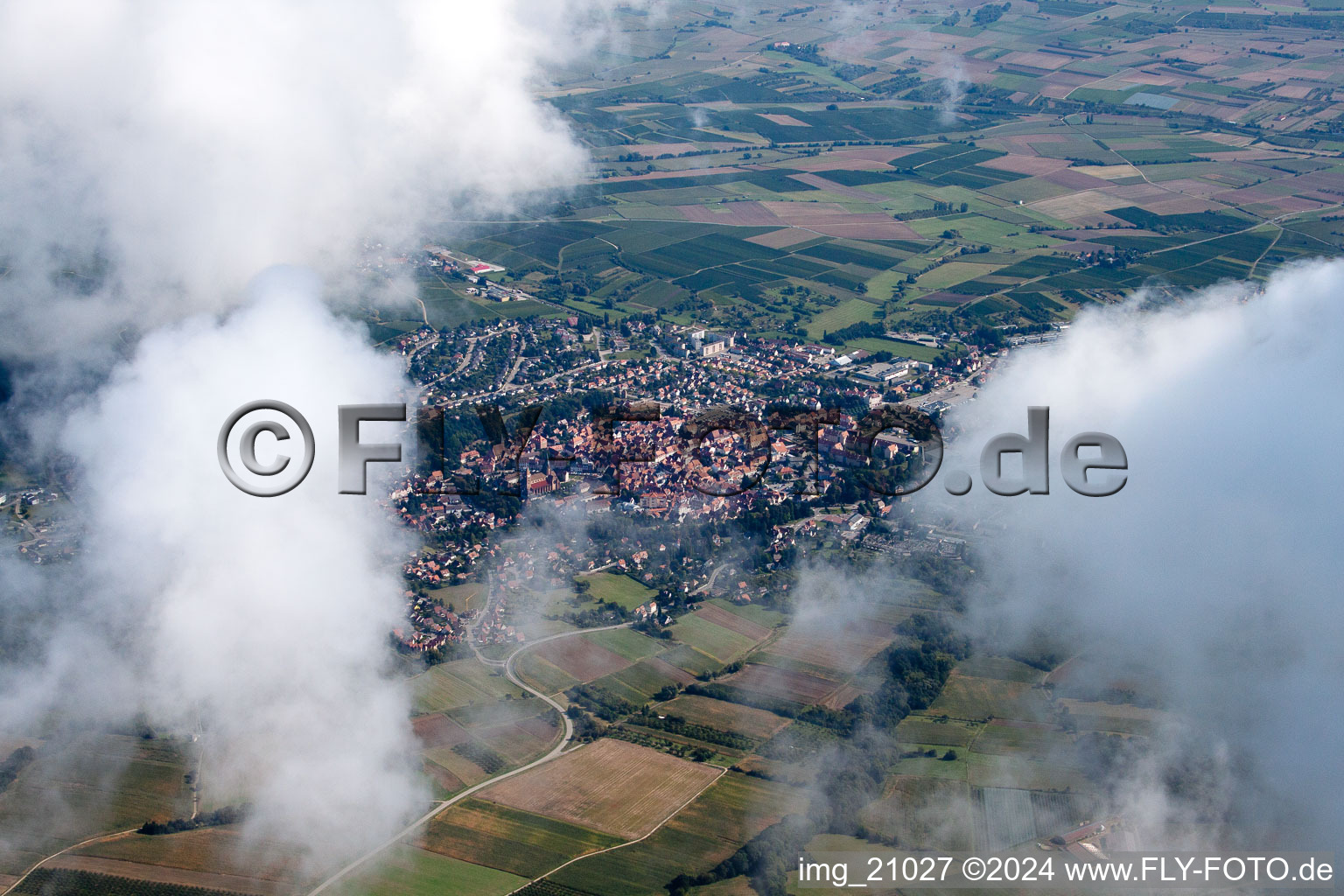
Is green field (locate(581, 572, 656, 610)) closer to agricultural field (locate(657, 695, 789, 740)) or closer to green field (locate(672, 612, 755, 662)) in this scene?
green field (locate(672, 612, 755, 662))

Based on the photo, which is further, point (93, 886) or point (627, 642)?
point (627, 642)

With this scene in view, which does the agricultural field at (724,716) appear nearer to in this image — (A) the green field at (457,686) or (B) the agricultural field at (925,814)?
(B) the agricultural field at (925,814)

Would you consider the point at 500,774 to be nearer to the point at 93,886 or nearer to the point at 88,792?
the point at 93,886

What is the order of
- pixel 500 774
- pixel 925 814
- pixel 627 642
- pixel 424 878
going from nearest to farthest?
pixel 424 878 < pixel 925 814 < pixel 500 774 < pixel 627 642

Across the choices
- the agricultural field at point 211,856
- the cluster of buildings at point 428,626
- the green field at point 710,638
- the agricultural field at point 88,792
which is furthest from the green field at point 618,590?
the agricultural field at point 211,856

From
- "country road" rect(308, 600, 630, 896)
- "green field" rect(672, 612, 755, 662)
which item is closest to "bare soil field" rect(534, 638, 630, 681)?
"country road" rect(308, 600, 630, 896)

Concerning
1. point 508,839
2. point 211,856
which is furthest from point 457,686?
point 211,856

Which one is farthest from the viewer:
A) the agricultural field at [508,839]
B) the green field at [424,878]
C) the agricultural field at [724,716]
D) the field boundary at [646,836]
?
the agricultural field at [724,716]
